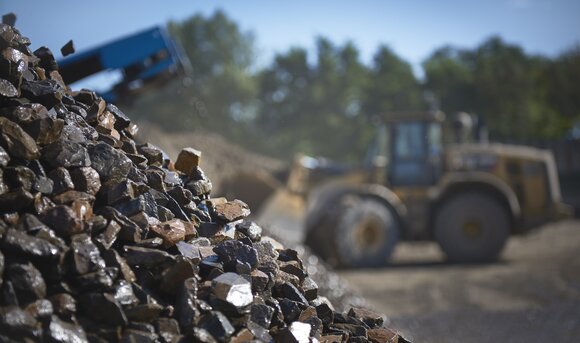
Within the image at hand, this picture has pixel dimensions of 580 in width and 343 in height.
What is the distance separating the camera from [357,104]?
117 feet

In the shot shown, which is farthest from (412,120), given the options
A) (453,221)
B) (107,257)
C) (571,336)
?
(107,257)

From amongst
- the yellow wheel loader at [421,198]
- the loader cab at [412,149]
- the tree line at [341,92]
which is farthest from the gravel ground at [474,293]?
the tree line at [341,92]

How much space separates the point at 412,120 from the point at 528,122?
19.1m

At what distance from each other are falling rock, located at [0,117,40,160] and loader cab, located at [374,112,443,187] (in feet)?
26.3

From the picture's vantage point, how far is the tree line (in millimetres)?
28891

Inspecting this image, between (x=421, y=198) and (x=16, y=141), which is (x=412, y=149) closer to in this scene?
(x=421, y=198)

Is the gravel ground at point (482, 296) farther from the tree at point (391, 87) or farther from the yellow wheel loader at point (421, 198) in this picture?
the tree at point (391, 87)

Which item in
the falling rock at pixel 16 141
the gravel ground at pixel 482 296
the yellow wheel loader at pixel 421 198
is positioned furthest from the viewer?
the yellow wheel loader at pixel 421 198

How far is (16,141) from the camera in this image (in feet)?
9.48

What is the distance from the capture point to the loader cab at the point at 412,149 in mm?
10383

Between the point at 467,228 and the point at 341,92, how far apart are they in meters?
26.5

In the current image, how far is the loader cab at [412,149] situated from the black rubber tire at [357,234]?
34.4 inches

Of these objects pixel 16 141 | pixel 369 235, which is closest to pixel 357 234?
pixel 369 235

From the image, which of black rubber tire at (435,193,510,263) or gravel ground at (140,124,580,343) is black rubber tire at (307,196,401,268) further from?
black rubber tire at (435,193,510,263)
